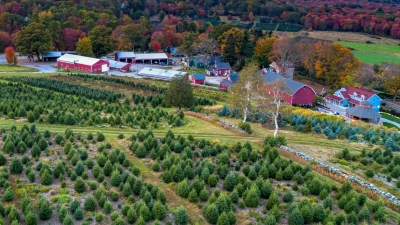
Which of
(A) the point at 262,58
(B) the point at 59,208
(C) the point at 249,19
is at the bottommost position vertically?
(B) the point at 59,208

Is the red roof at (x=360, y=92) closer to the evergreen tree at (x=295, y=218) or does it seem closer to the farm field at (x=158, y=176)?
the farm field at (x=158, y=176)

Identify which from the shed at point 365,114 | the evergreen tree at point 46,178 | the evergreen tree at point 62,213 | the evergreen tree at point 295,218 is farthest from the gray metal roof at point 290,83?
the evergreen tree at point 62,213

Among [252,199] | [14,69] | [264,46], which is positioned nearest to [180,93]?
[252,199]

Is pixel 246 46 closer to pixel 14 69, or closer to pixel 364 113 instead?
pixel 364 113

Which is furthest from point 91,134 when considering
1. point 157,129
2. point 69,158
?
point 157,129

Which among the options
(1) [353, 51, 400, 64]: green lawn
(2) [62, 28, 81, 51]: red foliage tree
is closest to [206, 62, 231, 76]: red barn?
(2) [62, 28, 81, 51]: red foliage tree

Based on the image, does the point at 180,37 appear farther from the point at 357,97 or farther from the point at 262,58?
the point at 357,97
